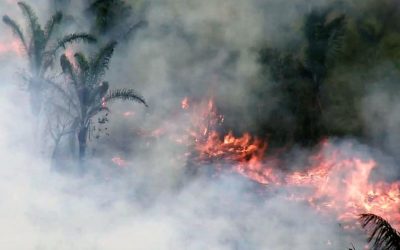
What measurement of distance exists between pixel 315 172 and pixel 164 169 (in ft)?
22.0

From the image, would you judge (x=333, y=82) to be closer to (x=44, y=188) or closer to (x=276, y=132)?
(x=276, y=132)

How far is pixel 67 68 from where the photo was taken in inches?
838

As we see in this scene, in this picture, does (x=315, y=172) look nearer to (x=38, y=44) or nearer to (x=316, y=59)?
(x=316, y=59)

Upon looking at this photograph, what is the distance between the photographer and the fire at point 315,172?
21.8m

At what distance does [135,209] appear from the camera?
20.9 meters

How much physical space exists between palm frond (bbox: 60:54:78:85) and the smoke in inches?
161

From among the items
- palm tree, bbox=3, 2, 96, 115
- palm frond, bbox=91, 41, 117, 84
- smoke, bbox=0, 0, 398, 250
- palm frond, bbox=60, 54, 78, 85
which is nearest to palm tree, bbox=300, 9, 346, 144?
smoke, bbox=0, 0, 398, 250

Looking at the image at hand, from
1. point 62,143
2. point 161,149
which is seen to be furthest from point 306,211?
point 62,143

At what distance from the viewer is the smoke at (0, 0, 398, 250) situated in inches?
741

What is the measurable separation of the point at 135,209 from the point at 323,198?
7.63 meters

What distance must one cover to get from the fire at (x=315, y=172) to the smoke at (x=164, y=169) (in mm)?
877

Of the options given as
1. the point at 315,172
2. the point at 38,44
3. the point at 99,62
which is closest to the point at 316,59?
the point at 315,172

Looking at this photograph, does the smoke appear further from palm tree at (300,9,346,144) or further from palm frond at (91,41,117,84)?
palm frond at (91,41,117,84)

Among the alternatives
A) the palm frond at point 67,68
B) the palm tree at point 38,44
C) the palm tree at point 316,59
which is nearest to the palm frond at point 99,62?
the palm frond at point 67,68
